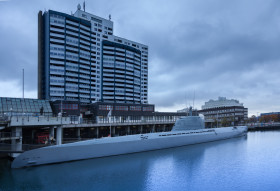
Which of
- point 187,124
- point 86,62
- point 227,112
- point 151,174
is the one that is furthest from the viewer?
point 227,112

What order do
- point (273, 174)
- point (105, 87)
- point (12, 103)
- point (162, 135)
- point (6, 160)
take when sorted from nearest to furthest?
point (273, 174) → point (6, 160) → point (162, 135) → point (12, 103) → point (105, 87)

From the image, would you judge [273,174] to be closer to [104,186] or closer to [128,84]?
[104,186]

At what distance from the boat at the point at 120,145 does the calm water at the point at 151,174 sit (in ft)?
3.15

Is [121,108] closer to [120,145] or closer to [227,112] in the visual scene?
[120,145]

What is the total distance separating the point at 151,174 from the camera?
2289 cm

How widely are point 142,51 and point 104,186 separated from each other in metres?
107

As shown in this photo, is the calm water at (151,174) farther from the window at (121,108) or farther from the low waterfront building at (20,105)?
the window at (121,108)

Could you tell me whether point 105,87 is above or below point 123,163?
above

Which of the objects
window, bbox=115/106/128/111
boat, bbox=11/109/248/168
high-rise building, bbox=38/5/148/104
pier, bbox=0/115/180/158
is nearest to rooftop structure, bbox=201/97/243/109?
high-rise building, bbox=38/5/148/104

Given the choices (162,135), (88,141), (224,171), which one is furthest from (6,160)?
A: (224,171)

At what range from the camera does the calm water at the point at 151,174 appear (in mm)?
19203

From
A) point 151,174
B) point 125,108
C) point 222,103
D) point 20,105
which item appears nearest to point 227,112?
point 222,103

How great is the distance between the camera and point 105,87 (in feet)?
329

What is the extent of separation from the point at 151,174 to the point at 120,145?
10.2m
